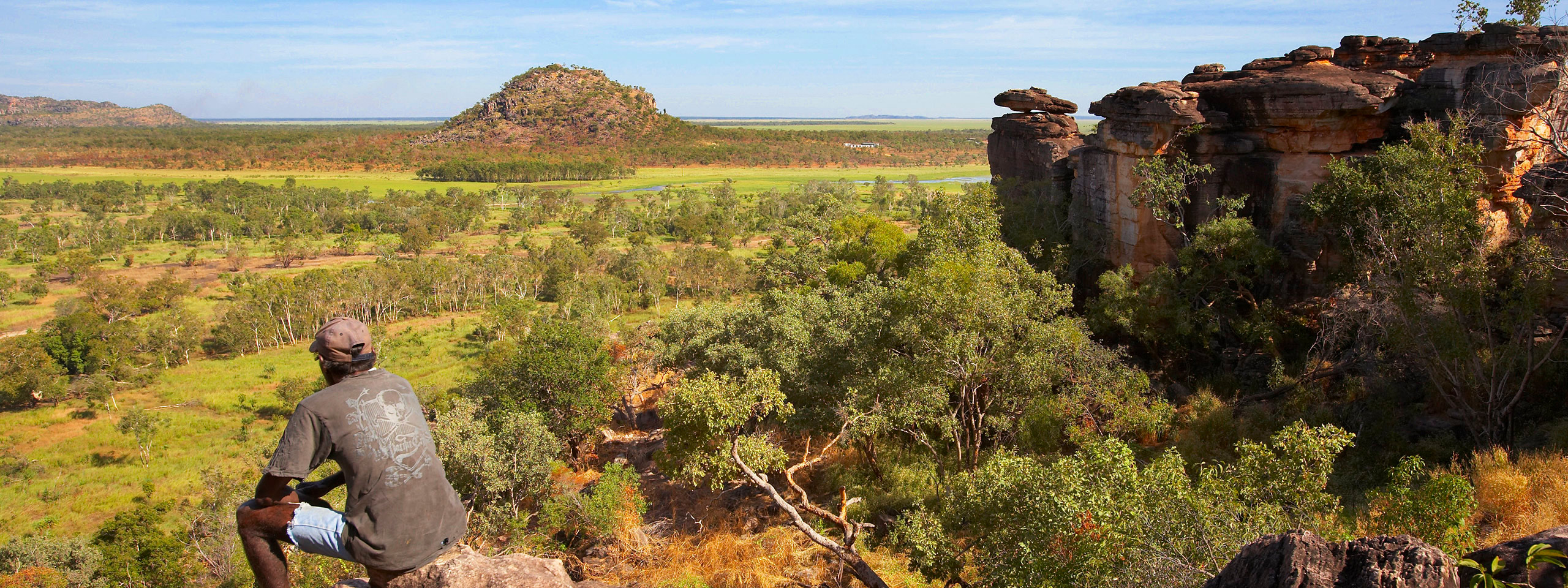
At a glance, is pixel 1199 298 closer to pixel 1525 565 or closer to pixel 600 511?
pixel 600 511

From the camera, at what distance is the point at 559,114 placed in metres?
147

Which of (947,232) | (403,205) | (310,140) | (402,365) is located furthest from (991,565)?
(310,140)

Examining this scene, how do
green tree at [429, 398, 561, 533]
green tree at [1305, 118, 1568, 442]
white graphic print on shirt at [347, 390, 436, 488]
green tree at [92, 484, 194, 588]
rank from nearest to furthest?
white graphic print on shirt at [347, 390, 436, 488]
green tree at [1305, 118, 1568, 442]
green tree at [429, 398, 561, 533]
green tree at [92, 484, 194, 588]

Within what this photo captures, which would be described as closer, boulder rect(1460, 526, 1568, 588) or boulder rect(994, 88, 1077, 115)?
boulder rect(1460, 526, 1568, 588)

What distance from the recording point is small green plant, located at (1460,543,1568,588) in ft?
12.1

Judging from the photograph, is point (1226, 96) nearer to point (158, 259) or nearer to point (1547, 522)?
point (1547, 522)

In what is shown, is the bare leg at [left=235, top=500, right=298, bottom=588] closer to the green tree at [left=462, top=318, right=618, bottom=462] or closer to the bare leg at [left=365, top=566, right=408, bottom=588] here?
the bare leg at [left=365, top=566, right=408, bottom=588]

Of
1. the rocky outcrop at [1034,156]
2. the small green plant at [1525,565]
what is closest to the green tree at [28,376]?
the rocky outcrop at [1034,156]

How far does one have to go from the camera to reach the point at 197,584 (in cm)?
1575

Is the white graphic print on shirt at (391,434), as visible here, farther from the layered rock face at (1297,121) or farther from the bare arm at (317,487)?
the layered rock face at (1297,121)

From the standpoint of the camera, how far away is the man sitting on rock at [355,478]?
11.2ft

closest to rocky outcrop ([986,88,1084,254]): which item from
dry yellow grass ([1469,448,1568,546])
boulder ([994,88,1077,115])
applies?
boulder ([994,88,1077,115])

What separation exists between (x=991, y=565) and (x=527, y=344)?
14.3 meters

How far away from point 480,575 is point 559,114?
152866mm
